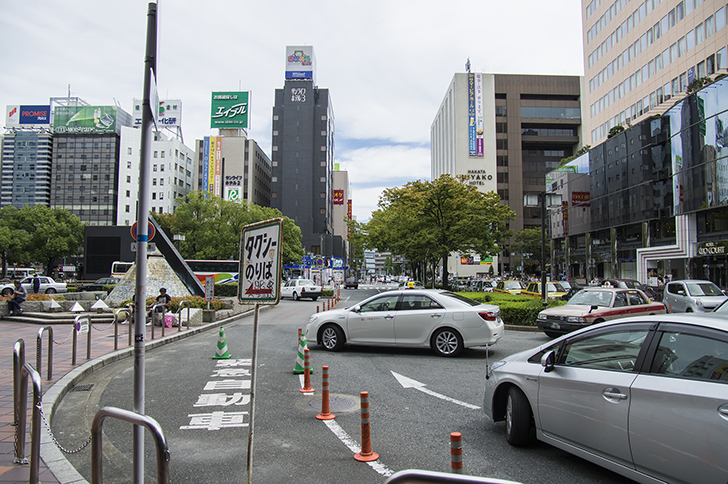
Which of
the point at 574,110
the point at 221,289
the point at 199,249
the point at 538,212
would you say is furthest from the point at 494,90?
the point at 221,289

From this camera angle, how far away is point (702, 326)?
3641 millimetres

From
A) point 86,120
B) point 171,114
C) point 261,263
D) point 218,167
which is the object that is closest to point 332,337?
point 261,263

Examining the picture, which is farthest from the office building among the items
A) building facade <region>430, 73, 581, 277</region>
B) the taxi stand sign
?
the taxi stand sign

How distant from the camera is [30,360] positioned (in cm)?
1010

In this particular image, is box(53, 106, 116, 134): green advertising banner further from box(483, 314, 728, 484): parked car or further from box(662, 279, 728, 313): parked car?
box(483, 314, 728, 484): parked car

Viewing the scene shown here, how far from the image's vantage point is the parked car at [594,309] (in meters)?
12.3

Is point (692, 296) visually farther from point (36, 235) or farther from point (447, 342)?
point (36, 235)

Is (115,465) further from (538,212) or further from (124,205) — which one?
(124,205)

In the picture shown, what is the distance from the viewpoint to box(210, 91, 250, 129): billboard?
94.1m

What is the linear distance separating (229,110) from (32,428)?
320 feet

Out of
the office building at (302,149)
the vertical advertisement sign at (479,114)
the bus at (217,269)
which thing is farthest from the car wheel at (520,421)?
the office building at (302,149)

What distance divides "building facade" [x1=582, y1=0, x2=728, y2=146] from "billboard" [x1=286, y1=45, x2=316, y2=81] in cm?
5494

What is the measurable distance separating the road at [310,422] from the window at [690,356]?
1.29 m

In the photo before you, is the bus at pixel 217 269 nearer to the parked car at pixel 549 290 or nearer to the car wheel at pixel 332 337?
the parked car at pixel 549 290
